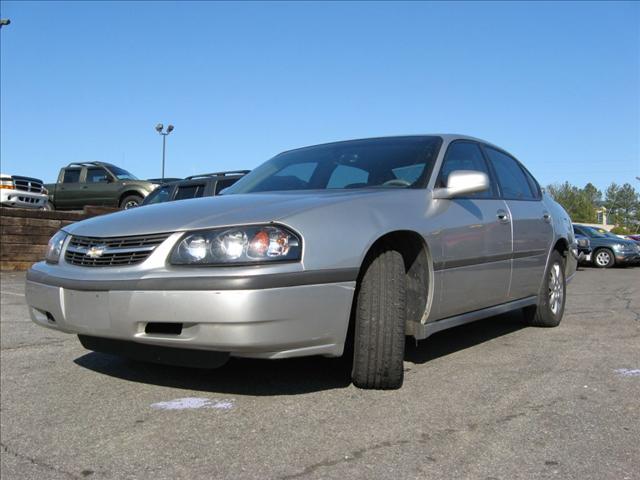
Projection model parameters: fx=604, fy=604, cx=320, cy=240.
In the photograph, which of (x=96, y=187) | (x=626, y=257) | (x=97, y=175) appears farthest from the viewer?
(x=626, y=257)

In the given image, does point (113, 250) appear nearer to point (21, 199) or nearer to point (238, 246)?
point (238, 246)

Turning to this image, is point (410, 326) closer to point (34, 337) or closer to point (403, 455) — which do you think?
point (403, 455)

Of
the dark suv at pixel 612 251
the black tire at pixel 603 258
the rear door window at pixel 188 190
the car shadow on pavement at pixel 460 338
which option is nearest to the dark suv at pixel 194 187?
the rear door window at pixel 188 190

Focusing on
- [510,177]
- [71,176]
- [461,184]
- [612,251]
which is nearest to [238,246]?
[461,184]

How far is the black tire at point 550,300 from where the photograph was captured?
5047 mm

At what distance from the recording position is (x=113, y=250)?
299 centimetres

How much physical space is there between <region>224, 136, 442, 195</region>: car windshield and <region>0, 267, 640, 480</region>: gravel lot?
114 cm

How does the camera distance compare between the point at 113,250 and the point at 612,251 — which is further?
the point at 612,251

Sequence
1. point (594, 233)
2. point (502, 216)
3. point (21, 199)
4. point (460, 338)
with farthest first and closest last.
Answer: point (594, 233) → point (21, 199) → point (460, 338) → point (502, 216)

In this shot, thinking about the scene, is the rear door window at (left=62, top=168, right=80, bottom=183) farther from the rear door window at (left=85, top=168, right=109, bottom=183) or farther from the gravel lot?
the gravel lot

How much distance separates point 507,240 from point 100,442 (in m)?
2.90

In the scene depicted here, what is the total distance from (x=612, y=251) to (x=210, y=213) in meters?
17.9

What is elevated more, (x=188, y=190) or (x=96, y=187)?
(x=188, y=190)

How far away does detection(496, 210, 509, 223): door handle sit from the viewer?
13.7ft
